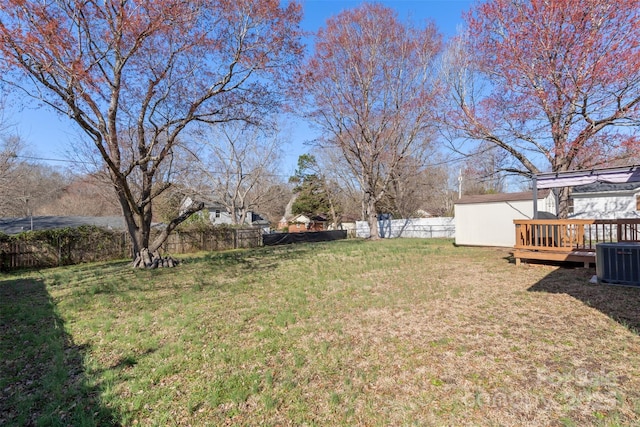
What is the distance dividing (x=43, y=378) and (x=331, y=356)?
277 centimetres

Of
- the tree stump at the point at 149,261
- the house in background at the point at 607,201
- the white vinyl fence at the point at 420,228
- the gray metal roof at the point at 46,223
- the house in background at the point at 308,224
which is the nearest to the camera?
the tree stump at the point at 149,261

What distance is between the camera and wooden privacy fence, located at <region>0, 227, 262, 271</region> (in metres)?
12.1

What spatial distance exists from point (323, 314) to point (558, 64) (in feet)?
33.6

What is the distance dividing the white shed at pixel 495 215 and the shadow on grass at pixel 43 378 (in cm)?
1480

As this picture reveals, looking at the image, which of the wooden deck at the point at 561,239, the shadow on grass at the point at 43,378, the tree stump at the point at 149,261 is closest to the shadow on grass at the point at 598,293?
the wooden deck at the point at 561,239

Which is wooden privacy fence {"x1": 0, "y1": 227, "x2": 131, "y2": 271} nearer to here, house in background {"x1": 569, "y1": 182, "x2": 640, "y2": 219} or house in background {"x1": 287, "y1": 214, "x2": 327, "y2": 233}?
house in background {"x1": 569, "y1": 182, "x2": 640, "y2": 219}

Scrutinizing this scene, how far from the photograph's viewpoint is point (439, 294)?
18.5 feet

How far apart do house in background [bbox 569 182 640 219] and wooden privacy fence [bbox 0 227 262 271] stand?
20438mm

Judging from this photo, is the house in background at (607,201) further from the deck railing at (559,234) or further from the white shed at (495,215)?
the deck railing at (559,234)

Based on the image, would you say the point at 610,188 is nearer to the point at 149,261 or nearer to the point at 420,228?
the point at 420,228

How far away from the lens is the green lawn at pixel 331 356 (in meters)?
2.43

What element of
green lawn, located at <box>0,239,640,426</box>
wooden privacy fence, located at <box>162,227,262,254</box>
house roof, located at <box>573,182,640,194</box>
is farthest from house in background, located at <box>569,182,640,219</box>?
wooden privacy fence, located at <box>162,227,262,254</box>

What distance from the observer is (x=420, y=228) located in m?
23.0

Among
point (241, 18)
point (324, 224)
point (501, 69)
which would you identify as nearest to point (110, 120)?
point (241, 18)
